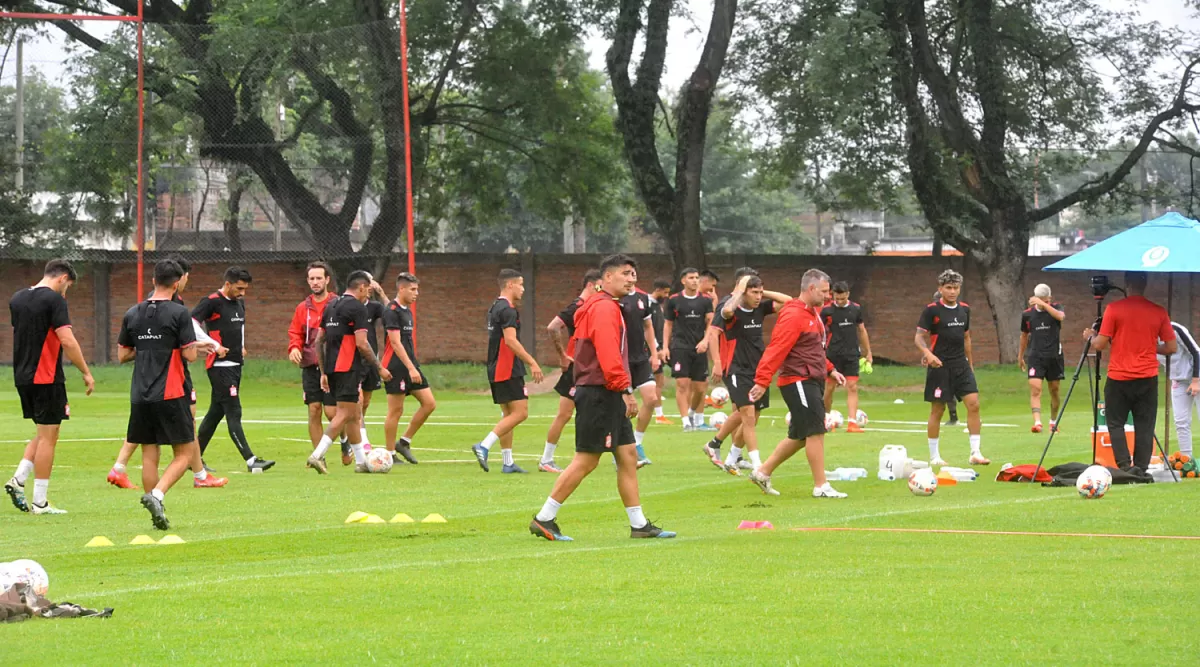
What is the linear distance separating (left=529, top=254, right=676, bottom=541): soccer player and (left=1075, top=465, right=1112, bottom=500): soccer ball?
444cm

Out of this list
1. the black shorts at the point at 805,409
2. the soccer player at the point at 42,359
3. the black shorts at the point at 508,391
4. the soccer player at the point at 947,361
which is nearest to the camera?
the soccer player at the point at 42,359

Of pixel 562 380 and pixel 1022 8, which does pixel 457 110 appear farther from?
pixel 562 380

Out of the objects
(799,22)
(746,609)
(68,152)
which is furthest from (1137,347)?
(68,152)

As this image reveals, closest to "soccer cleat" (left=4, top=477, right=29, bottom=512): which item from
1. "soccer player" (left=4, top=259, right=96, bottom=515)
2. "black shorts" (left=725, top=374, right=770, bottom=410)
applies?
"soccer player" (left=4, top=259, right=96, bottom=515)

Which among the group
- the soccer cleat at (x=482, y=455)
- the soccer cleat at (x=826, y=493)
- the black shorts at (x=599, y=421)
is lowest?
the soccer cleat at (x=482, y=455)

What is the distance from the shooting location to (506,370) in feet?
57.5

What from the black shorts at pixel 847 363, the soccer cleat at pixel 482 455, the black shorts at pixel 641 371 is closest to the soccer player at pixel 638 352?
the black shorts at pixel 641 371

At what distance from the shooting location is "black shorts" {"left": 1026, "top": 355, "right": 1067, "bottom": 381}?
958 inches

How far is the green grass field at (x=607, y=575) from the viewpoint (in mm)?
7129

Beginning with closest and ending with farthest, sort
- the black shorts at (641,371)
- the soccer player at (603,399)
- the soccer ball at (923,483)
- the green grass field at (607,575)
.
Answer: the green grass field at (607,575) < the soccer player at (603,399) < the soccer ball at (923,483) < the black shorts at (641,371)

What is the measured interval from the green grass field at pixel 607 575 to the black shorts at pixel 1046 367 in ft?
28.7

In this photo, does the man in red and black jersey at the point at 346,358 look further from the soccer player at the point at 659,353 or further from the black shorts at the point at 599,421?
the black shorts at the point at 599,421

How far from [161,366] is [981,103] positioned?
27.6m

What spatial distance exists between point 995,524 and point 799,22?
2609 centimetres
